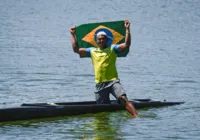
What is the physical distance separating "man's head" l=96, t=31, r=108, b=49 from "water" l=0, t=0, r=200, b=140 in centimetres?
165

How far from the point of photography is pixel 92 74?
1056 inches

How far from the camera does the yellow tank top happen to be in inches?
706

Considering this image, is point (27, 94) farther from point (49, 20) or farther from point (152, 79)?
point (49, 20)

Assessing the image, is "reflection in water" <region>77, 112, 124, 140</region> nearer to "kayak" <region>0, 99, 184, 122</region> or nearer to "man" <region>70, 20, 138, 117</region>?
"kayak" <region>0, 99, 184, 122</region>

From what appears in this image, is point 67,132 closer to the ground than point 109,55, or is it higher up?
closer to the ground

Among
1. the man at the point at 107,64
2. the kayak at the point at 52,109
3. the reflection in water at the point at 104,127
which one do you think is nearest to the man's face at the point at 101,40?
the man at the point at 107,64

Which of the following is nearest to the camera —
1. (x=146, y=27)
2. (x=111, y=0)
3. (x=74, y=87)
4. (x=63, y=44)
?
(x=74, y=87)

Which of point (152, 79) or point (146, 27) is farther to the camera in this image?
point (146, 27)

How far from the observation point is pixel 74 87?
23.8 meters

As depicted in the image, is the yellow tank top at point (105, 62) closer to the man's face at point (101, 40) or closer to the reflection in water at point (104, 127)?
the man's face at point (101, 40)

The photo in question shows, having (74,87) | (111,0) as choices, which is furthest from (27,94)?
(111,0)

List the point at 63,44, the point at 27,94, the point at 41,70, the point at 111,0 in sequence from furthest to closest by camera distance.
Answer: the point at 111,0 → the point at 63,44 → the point at 41,70 → the point at 27,94

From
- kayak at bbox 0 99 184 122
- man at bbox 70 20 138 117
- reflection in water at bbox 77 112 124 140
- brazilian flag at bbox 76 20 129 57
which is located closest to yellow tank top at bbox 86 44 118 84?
man at bbox 70 20 138 117

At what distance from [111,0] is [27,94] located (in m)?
53.6
